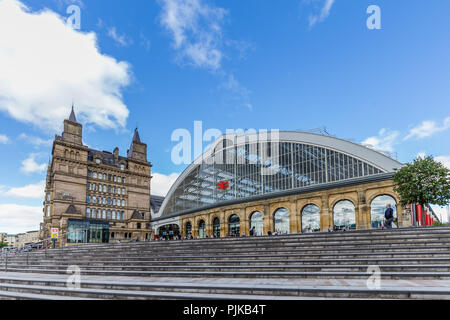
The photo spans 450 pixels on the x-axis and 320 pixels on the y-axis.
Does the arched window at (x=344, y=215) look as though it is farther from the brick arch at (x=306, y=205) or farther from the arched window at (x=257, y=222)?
the arched window at (x=257, y=222)

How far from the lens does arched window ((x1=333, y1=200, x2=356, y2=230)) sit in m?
30.9

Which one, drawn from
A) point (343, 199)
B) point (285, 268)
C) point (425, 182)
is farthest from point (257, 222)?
point (285, 268)

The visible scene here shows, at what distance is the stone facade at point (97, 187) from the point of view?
56.6m

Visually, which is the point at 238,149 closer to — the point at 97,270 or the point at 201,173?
the point at 201,173

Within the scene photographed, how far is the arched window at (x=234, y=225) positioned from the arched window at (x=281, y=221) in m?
6.23

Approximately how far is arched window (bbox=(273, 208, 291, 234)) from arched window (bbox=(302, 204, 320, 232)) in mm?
2107

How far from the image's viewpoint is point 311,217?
112ft

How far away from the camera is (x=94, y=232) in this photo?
2151 inches

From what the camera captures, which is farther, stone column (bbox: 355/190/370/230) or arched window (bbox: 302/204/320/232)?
arched window (bbox: 302/204/320/232)

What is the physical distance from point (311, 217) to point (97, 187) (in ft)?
154

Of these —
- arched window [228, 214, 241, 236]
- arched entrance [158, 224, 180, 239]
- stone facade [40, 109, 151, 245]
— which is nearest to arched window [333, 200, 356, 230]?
arched window [228, 214, 241, 236]

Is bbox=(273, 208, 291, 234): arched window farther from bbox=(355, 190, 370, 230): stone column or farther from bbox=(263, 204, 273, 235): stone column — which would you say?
bbox=(355, 190, 370, 230): stone column
